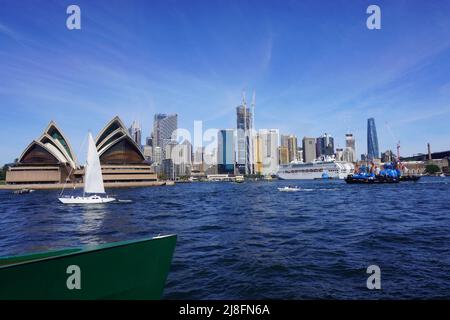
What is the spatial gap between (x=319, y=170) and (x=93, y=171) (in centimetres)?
14734

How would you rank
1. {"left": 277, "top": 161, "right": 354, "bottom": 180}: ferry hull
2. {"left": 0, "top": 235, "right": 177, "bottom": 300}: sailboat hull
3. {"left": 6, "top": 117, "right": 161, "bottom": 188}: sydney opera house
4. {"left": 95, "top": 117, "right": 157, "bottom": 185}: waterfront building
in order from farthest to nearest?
{"left": 277, "top": 161, "right": 354, "bottom": 180}: ferry hull, {"left": 6, "top": 117, "right": 161, "bottom": 188}: sydney opera house, {"left": 95, "top": 117, "right": 157, "bottom": 185}: waterfront building, {"left": 0, "top": 235, "right": 177, "bottom": 300}: sailboat hull

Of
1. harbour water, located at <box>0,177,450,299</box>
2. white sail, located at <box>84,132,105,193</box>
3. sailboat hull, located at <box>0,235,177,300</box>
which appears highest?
white sail, located at <box>84,132,105,193</box>

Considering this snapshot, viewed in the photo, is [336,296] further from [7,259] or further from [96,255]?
[7,259]

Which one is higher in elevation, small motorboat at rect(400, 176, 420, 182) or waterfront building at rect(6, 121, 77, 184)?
waterfront building at rect(6, 121, 77, 184)

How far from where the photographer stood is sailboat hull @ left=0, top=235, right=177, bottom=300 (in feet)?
16.7

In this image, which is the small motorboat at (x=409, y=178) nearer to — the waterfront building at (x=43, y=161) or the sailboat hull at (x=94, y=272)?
→ the sailboat hull at (x=94, y=272)

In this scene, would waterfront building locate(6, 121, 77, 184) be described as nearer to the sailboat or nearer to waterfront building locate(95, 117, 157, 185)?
waterfront building locate(95, 117, 157, 185)

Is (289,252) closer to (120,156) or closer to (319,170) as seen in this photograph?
(120,156)

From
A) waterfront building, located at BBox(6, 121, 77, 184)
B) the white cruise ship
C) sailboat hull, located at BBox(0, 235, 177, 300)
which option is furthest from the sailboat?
the white cruise ship

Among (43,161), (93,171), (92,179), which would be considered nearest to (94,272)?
(93,171)

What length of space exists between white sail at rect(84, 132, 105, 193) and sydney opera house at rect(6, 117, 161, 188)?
251 ft

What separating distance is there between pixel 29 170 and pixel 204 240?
12980 centimetres

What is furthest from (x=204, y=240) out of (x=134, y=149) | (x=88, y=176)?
(x=134, y=149)

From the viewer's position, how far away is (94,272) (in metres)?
5.80
